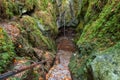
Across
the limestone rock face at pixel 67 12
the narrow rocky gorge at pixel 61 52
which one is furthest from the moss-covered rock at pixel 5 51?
the limestone rock face at pixel 67 12

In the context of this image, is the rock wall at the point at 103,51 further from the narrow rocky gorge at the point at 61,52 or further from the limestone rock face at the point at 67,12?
the limestone rock face at the point at 67,12

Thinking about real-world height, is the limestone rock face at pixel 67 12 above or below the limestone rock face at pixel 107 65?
below

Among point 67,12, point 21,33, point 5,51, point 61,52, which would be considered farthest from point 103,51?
point 67,12

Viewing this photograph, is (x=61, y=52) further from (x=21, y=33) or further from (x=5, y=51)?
(x=5, y=51)

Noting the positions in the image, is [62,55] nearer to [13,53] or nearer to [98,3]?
[98,3]

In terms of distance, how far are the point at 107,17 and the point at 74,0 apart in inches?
654

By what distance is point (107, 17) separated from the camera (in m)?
7.68

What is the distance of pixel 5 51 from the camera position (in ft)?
19.1

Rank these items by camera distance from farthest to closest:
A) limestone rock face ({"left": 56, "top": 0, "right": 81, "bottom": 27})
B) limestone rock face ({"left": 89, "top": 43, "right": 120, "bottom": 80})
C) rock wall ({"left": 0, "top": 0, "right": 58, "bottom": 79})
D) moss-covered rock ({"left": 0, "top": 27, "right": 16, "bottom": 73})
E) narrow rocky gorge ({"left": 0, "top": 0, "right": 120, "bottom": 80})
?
limestone rock face ({"left": 56, "top": 0, "right": 81, "bottom": 27}), rock wall ({"left": 0, "top": 0, "right": 58, "bottom": 79}), moss-covered rock ({"left": 0, "top": 27, "right": 16, "bottom": 73}), narrow rocky gorge ({"left": 0, "top": 0, "right": 120, "bottom": 80}), limestone rock face ({"left": 89, "top": 43, "right": 120, "bottom": 80})

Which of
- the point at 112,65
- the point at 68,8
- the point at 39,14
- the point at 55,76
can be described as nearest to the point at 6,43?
the point at 55,76

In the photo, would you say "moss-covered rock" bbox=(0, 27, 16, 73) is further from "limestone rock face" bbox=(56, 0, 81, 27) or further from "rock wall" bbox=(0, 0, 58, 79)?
"limestone rock face" bbox=(56, 0, 81, 27)

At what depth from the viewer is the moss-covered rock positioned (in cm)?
531

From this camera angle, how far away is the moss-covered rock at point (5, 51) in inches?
209

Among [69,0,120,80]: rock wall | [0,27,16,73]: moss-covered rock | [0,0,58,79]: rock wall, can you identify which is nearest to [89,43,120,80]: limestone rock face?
Result: [69,0,120,80]: rock wall
